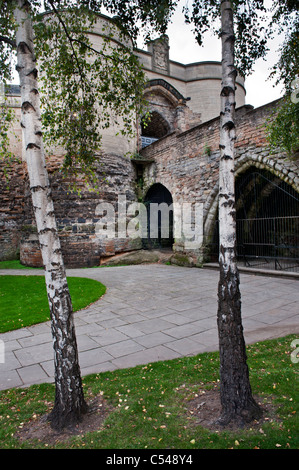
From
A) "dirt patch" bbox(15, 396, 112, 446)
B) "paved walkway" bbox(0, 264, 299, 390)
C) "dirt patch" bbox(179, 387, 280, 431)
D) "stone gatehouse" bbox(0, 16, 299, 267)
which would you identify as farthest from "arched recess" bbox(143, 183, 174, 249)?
"dirt patch" bbox(15, 396, 112, 446)

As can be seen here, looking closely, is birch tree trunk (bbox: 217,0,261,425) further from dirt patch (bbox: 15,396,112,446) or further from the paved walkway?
the paved walkway

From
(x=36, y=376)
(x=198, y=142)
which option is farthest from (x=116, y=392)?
(x=198, y=142)

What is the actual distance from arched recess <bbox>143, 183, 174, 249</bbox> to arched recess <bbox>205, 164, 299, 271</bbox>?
150 inches

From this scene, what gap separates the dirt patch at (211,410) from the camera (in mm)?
2094

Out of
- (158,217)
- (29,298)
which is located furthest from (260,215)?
(29,298)

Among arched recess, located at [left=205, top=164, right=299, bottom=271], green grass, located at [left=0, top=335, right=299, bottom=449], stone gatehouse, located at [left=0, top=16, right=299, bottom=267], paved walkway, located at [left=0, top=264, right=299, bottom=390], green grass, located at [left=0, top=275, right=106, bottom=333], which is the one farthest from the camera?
arched recess, located at [left=205, top=164, right=299, bottom=271]

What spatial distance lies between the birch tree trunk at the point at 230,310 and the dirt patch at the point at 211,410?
0.20 feet

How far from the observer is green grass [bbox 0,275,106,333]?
16.0 ft

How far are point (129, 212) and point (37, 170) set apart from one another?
1111cm

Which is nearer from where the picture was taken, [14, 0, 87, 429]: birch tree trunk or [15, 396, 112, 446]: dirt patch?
[15, 396, 112, 446]: dirt patch

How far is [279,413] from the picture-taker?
2178 mm

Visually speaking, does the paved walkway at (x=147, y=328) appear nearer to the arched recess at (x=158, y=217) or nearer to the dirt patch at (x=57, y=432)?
the dirt patch at (x=57, y=432)

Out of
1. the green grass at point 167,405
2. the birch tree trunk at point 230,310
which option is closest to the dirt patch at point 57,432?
the green grass at point 167,405

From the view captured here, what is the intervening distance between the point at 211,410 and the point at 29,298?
499 centimetres
